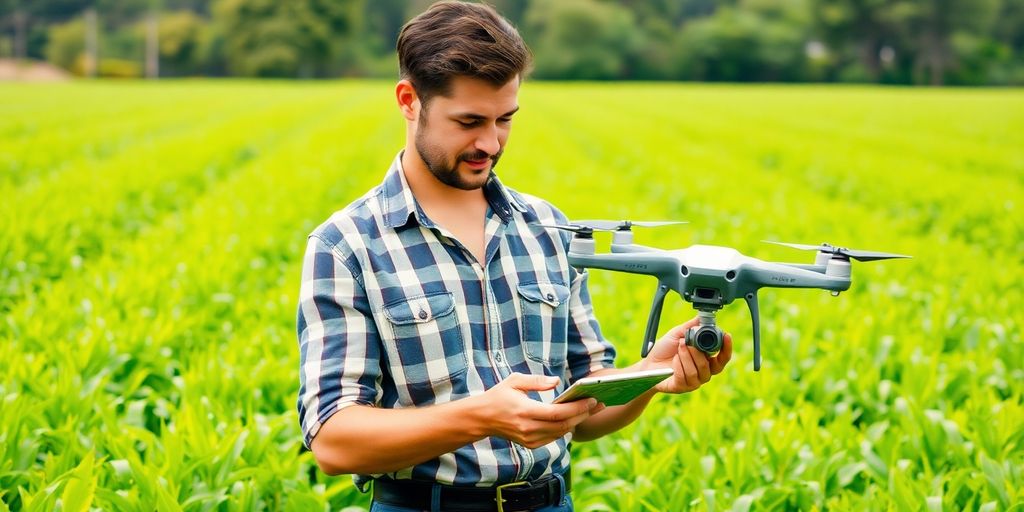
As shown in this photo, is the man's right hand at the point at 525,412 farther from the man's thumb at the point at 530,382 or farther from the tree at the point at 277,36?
the tree at the point at 277,36

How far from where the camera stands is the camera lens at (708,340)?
2201 millimetres

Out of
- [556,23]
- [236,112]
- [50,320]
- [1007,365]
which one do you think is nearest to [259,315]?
[50,320]

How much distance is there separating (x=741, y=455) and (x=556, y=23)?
9436 centimetres

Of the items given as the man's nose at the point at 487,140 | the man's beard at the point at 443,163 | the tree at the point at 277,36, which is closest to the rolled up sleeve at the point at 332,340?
the man's beard at the point at 443,163

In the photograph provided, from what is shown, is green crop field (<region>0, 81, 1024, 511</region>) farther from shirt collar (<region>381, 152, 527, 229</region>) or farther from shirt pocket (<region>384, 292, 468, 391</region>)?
shirt collar (<region>381, 152, 527, 229</region>)

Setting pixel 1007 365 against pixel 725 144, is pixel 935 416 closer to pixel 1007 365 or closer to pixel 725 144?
pixel 1007 365

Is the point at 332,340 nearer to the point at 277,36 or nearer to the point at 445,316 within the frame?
the point at 445,316

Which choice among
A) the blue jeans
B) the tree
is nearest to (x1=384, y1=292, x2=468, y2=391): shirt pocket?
the blue jeans

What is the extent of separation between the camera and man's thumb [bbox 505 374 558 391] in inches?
84.8

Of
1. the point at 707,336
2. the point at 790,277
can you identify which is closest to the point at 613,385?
the point at 707,336

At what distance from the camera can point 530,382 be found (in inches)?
85.4

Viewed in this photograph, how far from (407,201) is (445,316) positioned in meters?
0.29

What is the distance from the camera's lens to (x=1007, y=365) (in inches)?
229

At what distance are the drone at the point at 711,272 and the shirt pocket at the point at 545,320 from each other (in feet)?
1.27
